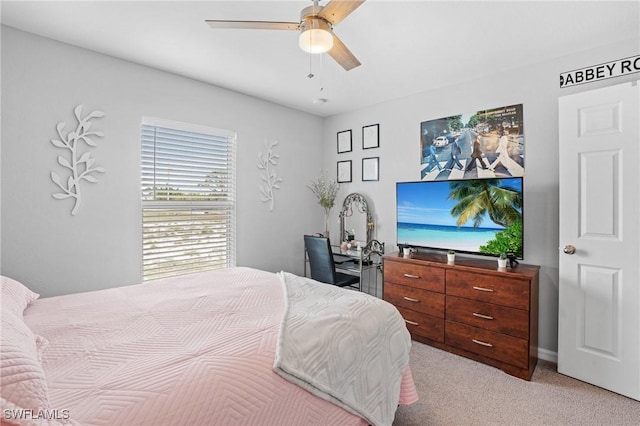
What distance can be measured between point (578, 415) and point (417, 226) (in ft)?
5.94

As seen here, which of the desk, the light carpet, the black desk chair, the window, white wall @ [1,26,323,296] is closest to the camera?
the light carpet

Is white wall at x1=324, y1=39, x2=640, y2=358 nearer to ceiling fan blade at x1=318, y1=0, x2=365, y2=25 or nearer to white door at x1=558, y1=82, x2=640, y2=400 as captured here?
white door at x1=558, y1=82, x2=640, y2=400

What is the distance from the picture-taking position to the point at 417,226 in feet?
10.7

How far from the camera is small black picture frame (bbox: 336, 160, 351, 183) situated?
422 cm

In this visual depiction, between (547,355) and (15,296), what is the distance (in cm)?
371

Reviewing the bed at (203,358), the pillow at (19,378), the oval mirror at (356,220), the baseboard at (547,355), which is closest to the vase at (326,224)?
the oval mirror at (356,220)

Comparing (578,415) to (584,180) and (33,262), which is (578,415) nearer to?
(584,180)

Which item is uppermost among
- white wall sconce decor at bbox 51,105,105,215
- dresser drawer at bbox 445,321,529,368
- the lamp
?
the lamp

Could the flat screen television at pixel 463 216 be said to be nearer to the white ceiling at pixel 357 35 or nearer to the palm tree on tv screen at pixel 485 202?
the palm tree on tv screen at pixel 485 202

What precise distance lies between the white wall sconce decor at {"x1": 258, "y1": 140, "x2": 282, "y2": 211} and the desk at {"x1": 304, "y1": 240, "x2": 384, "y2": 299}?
108cm

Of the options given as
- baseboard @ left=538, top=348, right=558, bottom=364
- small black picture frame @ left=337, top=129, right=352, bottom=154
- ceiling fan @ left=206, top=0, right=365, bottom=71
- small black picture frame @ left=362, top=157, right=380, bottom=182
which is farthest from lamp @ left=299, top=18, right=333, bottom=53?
baseboard @ left=538, top=348, right=558, bottom=364

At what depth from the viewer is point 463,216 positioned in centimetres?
294

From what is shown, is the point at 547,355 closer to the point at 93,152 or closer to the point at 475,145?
the point at 475,145

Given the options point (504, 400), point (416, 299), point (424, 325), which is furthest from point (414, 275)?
point (504, 400)
